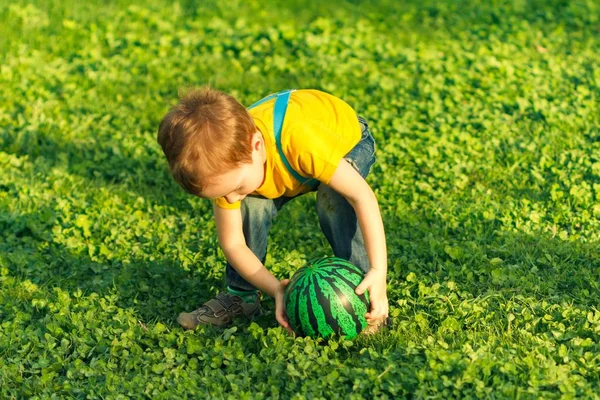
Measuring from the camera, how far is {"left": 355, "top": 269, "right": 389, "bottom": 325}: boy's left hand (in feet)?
16.3

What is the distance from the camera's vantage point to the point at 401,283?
19.0 feet

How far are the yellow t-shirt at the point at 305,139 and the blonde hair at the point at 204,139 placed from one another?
280mm

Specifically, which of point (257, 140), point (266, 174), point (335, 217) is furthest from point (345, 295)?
point (257, 140)

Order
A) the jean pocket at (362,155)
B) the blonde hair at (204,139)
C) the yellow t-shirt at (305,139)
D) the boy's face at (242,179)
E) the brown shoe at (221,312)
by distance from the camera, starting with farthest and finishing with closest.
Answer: the brown shoe at (221,312) < the jean pocket at (362,155) < the yellow t-shirt at (305,139) < the boy's face at (242,179) < the blonde hair at (204,139)

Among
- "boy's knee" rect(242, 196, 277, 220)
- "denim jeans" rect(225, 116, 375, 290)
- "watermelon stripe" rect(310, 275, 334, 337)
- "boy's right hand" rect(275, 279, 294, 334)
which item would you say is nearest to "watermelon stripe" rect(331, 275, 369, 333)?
"watermelon stripe" rect(310, 275, 334, 337)

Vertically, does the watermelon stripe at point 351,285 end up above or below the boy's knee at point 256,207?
below

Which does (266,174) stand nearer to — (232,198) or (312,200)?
(232,198)

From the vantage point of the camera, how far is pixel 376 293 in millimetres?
5047

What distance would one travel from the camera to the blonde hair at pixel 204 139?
176 inches

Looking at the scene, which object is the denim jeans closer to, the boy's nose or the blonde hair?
the boy's nose

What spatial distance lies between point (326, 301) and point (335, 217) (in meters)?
0.65

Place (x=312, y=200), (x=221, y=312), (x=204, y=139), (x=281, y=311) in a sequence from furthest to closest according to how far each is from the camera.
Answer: (x=312, y=200) < (x=221, y=312) < (x=281, y=311) < (x=204, y=139)

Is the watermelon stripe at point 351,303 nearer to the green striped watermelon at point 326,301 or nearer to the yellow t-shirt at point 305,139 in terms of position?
the green striped watermelon at point 326,301

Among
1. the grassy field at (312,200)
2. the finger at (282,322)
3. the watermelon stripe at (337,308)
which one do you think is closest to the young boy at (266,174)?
the finger at (282,322)
